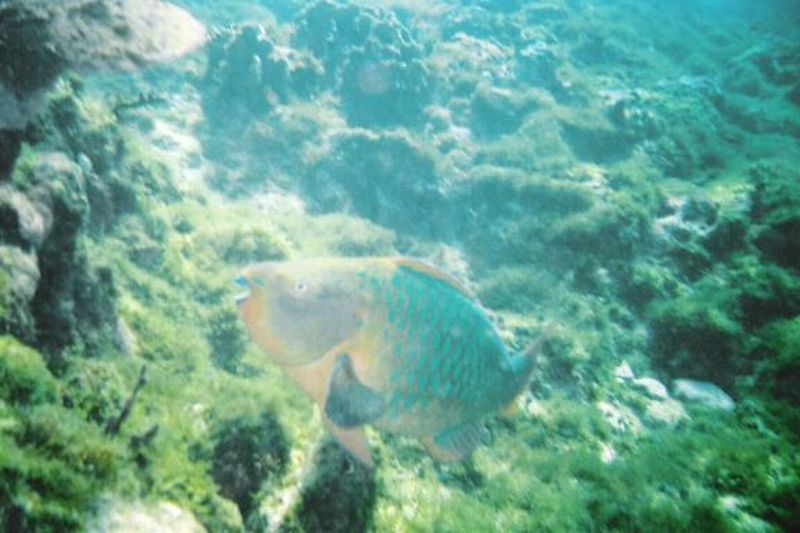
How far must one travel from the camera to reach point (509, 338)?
7.83 meters

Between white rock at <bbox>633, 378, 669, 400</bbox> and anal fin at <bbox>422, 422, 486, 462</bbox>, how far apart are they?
5719 mm

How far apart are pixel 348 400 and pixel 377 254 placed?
7.17 meters

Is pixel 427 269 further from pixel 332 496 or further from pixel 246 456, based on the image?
pixel 246 456

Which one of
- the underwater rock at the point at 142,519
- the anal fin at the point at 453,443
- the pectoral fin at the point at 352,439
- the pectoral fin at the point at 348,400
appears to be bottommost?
the underwater rock at the point at 142,519

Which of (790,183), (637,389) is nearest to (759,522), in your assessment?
(637,389)

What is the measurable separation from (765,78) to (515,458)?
2243cm

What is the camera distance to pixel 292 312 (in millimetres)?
2262

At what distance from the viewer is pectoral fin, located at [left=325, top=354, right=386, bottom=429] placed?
2.19 meters

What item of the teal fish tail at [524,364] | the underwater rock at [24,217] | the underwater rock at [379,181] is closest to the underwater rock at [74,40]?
the underwater rock at [24,217]

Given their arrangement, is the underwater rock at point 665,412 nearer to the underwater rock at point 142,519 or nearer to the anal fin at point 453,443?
the anal fin at point 453,443

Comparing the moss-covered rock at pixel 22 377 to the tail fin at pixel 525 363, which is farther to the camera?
the tail fin at pixel 525 363

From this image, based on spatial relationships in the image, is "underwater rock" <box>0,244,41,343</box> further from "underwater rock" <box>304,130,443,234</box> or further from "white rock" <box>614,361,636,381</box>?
"underwater rock" <box>304,130,443,234</box>

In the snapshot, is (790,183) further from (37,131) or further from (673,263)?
(37,131)

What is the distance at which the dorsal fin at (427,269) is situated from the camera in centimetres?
262
